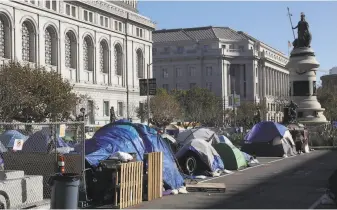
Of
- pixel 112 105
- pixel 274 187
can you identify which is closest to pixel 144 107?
pixel 112 105

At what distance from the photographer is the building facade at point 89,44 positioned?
59844mm

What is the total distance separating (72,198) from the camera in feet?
34.3

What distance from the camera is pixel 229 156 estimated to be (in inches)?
872

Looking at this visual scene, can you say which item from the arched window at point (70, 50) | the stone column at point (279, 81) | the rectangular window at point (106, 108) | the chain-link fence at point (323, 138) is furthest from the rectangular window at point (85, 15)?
the stone column at point (279, 81)

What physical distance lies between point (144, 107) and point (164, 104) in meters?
10.2

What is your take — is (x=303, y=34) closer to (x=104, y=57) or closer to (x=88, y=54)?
(x=88, y=54)

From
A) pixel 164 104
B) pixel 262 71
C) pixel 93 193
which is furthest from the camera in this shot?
pixel 262 71

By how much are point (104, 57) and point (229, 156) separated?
58717 millimetres

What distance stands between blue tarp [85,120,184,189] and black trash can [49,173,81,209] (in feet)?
10.9

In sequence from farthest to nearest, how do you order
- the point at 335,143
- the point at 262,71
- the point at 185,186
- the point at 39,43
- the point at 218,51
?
the point at 262,71
the point at 218,51
the point at 39,43
the point at 335,143
the point at 185,186

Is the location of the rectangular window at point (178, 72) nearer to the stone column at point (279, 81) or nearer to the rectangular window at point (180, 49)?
the rectangular window at point (180, 49)

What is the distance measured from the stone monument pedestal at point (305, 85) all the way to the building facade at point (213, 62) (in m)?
75.9

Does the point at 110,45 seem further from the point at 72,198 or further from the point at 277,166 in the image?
the point at 72,198

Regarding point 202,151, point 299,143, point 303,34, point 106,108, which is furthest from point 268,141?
point 106,108
